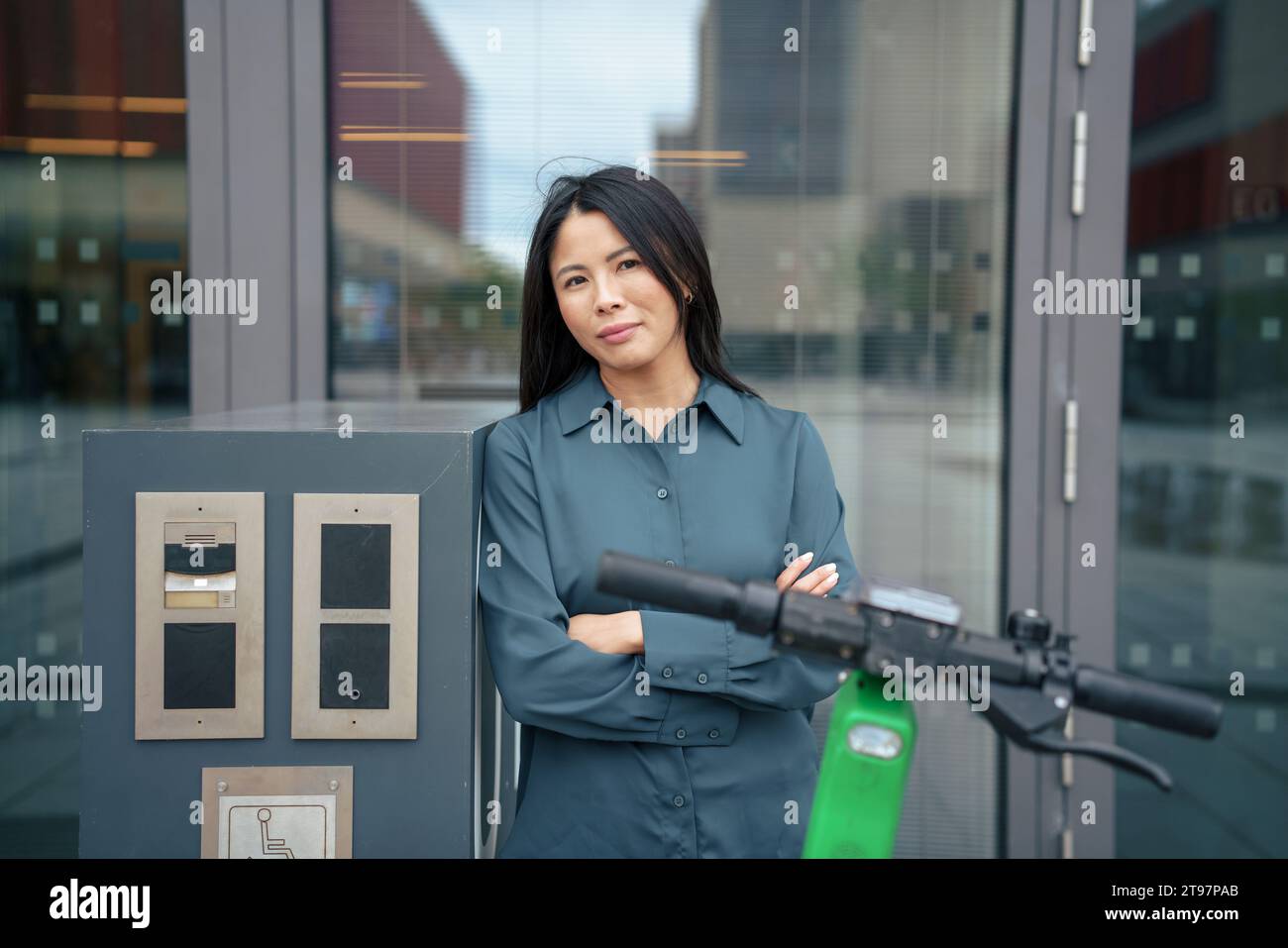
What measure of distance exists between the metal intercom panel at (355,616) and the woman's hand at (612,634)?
31 centimetres

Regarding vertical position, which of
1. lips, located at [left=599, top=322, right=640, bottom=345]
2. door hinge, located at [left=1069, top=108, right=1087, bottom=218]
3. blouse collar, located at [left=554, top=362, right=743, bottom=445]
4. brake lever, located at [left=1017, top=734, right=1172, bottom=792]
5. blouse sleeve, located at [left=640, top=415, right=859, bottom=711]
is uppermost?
door hinge, located at [left=1069, top=108, right=1087, bottom=218]

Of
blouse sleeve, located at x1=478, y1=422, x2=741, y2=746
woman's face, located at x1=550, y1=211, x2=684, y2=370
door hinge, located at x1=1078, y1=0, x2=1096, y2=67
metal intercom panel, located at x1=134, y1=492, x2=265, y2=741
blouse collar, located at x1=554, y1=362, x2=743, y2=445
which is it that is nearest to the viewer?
metal intercom panel, located at x1=134, y1=492, x2=265, y2=741

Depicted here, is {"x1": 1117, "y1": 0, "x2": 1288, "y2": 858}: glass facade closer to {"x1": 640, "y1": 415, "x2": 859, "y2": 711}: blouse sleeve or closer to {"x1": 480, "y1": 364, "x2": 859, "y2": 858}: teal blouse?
{"x1": 480, "y1": 364, "x2": 859, "y2": 858}: teal blouse

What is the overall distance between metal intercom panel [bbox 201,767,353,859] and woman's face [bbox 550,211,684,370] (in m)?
0.88

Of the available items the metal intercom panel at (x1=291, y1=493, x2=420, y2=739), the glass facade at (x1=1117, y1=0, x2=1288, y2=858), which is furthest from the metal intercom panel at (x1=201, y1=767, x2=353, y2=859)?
the glass facade at (x1=1117, y1=0, x2=1288, y2=858)

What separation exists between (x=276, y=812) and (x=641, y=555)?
30.0 inches

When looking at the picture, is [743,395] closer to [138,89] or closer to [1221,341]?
[1221,341]

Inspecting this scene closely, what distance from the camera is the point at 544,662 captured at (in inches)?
69.4

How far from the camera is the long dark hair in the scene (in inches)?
74.5

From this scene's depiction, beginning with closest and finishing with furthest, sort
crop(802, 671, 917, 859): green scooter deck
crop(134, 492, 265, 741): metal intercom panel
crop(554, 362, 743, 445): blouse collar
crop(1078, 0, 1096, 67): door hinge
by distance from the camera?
crop(802, 671, 917, 859): green scooter deck → crop(134, 492, 265, 741): metal intercom panel → crop(554, 362, 743, 445): blouse collar → crop(1078, 0, 1096, 67): door hinge

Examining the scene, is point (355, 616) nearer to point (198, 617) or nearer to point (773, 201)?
point (198, 617)

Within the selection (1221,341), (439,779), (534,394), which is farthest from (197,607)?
(1221,341)

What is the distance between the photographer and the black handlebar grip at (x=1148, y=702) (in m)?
0.96

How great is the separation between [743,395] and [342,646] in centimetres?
94
